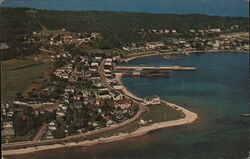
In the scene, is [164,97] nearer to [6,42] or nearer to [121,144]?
[121,144]

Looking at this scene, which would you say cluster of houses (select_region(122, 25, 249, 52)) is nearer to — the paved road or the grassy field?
the grassy field

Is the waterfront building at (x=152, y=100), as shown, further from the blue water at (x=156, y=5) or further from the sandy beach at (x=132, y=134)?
the blue water at (x=156, y=5)

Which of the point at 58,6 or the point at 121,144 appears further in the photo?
the point at 58,6

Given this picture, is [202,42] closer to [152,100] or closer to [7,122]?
[152,100]

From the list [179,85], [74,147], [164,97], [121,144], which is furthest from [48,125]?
[179,85]

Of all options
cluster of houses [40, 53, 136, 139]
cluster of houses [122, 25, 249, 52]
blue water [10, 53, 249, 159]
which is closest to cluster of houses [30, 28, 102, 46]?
cluster of houses [40, 53, 136, 139]

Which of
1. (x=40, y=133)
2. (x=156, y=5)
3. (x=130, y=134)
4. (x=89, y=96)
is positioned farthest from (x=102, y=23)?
(x=40, y=133)
